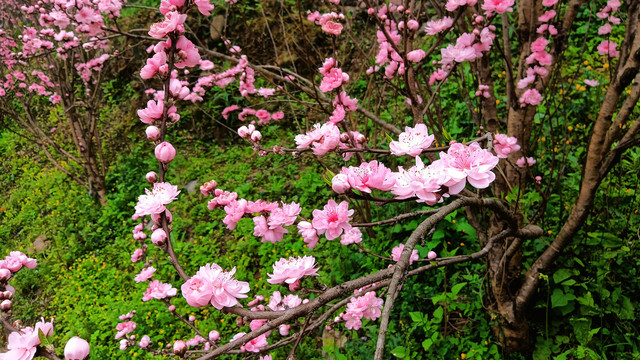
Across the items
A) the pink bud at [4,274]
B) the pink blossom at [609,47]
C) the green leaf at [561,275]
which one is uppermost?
the pink blossom at [609,47]

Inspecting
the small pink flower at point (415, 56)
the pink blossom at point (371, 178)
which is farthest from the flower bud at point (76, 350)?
the small pink flower at point (415, 56)

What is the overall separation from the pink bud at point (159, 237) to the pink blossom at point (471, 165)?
2.64ft

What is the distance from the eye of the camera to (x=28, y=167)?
286 inches

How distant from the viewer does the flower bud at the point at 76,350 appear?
737mm

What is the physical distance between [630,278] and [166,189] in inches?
99.6

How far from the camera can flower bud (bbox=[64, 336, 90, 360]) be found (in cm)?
74

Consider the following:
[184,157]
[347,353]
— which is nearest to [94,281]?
[184,157]

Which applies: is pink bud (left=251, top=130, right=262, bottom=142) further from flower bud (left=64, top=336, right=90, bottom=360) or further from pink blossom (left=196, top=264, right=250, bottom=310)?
flower bud (left=64, top=336, right=90, bottom=360)

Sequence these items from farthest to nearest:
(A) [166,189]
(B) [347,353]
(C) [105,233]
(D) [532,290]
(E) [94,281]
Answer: (C) [105,233], (E) [94,281], (B) [347,353], (D) [532,290], (A) [166,189]

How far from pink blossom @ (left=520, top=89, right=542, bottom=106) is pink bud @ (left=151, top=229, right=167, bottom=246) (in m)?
1.99

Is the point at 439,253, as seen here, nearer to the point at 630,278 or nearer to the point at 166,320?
the point at 630,278

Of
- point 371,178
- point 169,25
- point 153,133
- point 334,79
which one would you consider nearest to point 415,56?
point 334,79

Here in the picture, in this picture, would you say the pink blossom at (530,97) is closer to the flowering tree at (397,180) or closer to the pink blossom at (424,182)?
the flowering tree at (397,180)

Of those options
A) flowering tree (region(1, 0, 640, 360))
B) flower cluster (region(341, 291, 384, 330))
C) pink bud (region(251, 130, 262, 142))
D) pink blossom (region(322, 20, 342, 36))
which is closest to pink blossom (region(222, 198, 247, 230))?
flowering tree (region(1, 0, 640, 360))
